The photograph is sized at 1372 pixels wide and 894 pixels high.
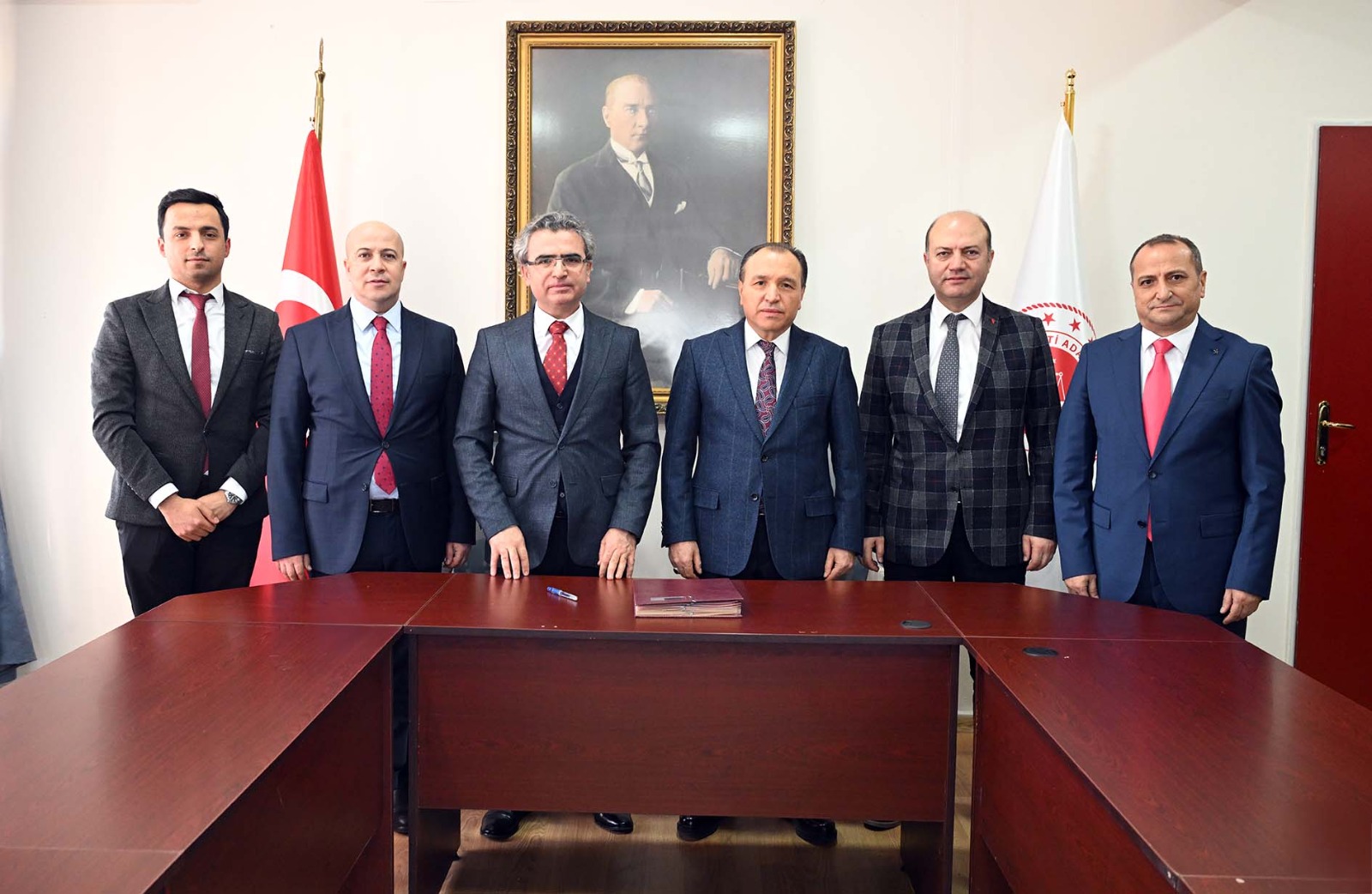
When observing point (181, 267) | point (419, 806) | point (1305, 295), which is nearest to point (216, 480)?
point (181, 267)

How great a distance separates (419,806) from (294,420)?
115 centimetres

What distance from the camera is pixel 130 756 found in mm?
1176

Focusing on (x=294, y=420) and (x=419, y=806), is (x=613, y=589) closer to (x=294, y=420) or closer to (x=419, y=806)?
(x=419, y=806)

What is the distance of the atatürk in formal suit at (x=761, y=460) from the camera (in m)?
2.48

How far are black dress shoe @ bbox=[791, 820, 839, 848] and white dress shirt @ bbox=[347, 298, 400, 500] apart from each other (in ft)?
4.71

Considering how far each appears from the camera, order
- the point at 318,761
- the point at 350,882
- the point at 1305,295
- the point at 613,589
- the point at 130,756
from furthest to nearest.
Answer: the point at 1305,295 → the point at 613,589 → the point at 350,882 → the point at 318,761 → the point at 130,756

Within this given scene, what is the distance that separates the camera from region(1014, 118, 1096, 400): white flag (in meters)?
3.21

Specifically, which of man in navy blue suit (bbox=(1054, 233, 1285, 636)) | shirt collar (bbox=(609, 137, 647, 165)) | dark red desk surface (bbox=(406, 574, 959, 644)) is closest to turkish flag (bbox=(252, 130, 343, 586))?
shirt collar (bbox=(609, 137, 647, 165))

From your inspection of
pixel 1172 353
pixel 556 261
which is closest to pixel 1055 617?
pixel 1172 353

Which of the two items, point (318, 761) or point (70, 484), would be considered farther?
point (70, 484)

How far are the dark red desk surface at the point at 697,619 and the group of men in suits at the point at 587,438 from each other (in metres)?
0.27

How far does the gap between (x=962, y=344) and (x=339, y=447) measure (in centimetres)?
177

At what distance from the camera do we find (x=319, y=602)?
197 centimetres

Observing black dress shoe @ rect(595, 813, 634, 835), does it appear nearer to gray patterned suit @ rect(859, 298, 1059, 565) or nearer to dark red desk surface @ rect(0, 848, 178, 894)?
gray patterned suit @ rect(859, 298, 1059, 565)
